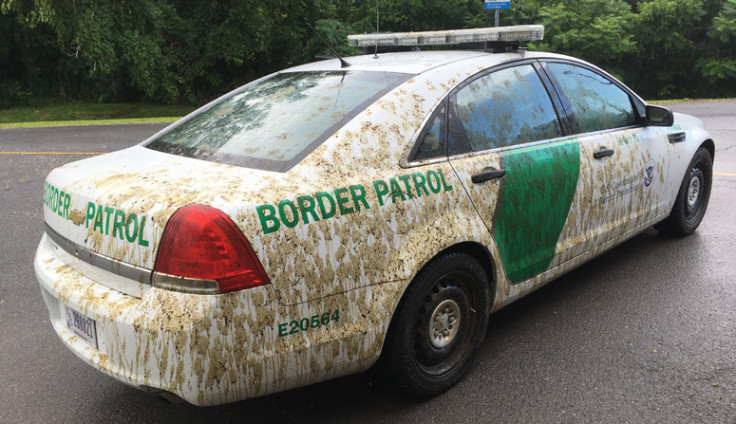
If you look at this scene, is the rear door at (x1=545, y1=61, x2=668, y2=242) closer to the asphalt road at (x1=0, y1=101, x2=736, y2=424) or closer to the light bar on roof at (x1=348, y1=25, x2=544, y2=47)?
the light bar on roof at (x1=348, y1=25, x2=544, y2=47)

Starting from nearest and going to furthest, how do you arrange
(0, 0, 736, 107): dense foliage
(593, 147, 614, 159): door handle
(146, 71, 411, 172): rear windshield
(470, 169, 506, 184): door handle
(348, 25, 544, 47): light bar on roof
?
(146, 71, 411, 172): rear windshield, (470, 169, 506, 184): door handle, (348, 25, 544, 47): light bar on roof, (593, 147, 614, 159): door handle, (0, 0, 736, 107): dense foliage

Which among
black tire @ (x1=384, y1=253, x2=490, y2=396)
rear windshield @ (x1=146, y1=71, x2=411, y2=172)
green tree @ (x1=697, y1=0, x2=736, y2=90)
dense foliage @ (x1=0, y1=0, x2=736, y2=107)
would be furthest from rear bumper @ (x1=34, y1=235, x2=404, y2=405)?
green tree @ (x1=697, y1=0, x2=736, y2=90)

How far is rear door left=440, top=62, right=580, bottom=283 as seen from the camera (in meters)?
3.17

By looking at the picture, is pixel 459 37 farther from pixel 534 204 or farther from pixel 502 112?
pixel 534 204

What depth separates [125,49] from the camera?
20.9 metres

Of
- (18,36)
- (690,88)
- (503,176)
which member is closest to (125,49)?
(18,36)

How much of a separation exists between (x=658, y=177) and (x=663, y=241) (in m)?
1.01

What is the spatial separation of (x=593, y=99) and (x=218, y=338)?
3048 millimetres

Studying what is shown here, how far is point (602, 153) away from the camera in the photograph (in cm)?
392

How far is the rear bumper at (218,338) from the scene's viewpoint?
2.26 metres

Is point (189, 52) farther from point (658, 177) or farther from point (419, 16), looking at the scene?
point (658, 177)

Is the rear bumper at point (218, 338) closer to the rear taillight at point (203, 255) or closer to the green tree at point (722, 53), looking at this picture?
the rear taillight at point (203, 255)

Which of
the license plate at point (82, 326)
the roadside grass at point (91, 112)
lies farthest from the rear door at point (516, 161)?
the roadside grass at point (91, 112)

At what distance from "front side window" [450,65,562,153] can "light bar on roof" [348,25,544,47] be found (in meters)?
0.20
